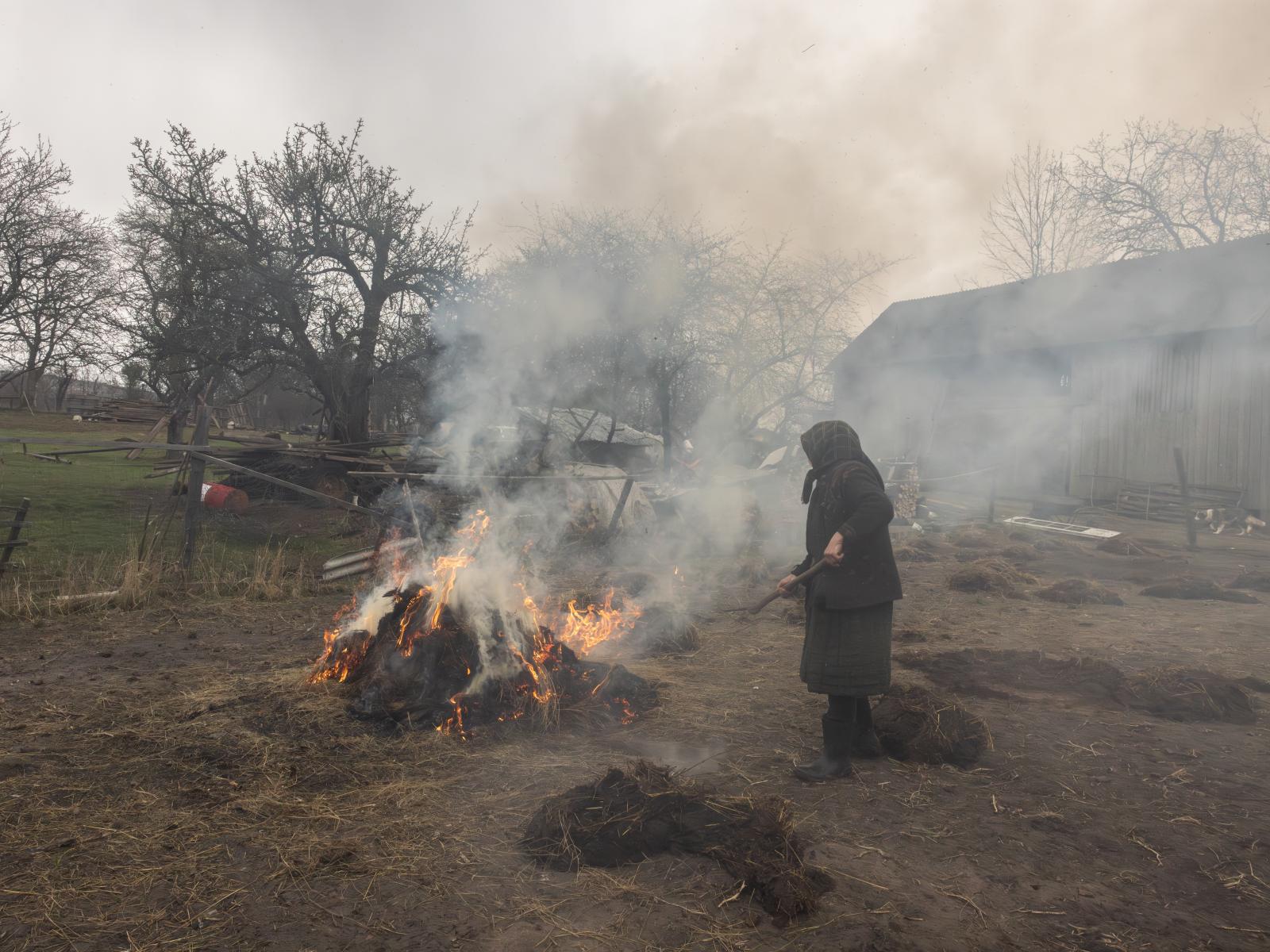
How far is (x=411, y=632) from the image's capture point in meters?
5.09

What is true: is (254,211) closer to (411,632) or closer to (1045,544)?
(411,632)

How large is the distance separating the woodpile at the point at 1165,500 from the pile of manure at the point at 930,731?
14397 mm

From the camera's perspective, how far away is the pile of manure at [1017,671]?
18.2 ft

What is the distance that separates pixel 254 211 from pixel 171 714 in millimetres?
13157

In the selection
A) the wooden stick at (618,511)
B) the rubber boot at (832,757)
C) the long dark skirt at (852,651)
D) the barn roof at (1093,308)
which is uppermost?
the barn roof at (1093,308)

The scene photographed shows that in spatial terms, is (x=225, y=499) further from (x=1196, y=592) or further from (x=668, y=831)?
(x=1196, y=592)

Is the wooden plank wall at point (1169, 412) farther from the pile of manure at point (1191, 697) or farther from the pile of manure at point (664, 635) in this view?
the pile of manure at point (664, 635)

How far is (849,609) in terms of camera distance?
398 cm

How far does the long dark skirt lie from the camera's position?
3.98 m

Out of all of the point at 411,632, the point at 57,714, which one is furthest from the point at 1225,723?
the point at 57,714

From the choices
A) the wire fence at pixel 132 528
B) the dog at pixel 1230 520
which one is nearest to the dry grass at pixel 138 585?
the wire fence at pixel 132 528

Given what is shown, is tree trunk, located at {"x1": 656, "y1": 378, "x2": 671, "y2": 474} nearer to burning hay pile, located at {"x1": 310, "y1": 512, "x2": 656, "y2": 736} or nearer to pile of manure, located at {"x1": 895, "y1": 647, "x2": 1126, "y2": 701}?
pile of manure, located at {"x1": 895, "y1": 647, "x2": 1126, "y2": 701}

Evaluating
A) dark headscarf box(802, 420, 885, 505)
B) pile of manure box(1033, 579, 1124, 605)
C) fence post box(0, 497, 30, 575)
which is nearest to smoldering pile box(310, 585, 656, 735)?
dark headscarf box(802, 420, 885, 505)

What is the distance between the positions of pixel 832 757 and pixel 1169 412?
57.8 ft
